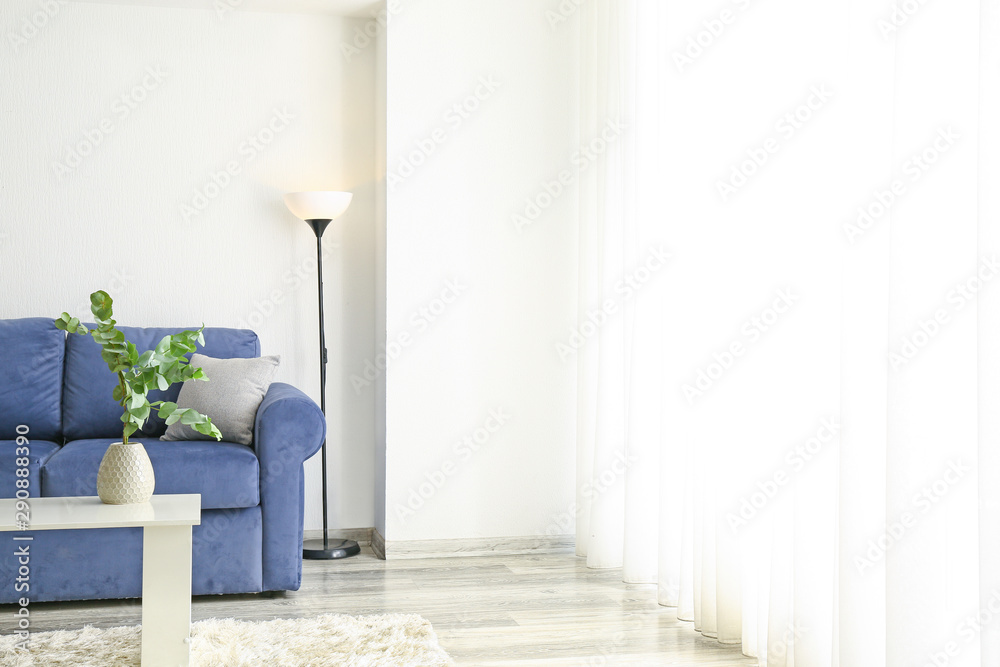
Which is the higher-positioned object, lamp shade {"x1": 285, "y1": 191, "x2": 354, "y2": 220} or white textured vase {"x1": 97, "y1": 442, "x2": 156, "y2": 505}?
lamp shade {"x1": 285, "y1": 191, "x2": 354, "y2": 220}

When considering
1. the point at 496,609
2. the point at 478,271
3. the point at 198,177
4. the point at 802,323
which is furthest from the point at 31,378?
the point at 802,323

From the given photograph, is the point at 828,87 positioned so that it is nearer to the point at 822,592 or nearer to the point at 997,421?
the point at 997,421

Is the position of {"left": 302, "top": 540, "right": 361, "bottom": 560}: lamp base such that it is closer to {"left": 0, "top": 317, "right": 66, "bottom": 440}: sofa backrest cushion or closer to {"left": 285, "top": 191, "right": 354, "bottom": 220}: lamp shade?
{"left": 0, "top": 317, "right": 66, "bottom": 440}: sofa backrest cushion

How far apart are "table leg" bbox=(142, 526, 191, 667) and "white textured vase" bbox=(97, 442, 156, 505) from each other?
0.57 ft

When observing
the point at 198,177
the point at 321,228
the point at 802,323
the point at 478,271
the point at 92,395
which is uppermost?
the point at 198,177

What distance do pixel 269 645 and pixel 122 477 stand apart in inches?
26.9

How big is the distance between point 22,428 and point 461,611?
6.36 ft

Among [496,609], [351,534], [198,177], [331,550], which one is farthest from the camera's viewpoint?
[351,534]

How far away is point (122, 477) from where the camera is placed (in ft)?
8.11

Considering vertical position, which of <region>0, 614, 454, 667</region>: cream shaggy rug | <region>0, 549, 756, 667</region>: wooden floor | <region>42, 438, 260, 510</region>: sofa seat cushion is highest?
<region>42, 438, 260, 510</region>: sofa seat cushion

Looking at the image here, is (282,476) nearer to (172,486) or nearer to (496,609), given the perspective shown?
(172,486)

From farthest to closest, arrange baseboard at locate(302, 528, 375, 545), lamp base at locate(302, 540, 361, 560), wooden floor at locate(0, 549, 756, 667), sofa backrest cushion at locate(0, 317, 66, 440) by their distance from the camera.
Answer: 1. baseboard at locate(302, 528, 375, 545)
2. lamp base at locate(302, 540, 361, 560)
3. sofa backrest cushion at locate(0, 317, 66, 440)
4. wooden floor at locate(0, 549, 756, 667)

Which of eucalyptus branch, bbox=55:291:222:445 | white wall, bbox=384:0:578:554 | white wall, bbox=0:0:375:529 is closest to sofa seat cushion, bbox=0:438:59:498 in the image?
eucalyptus branch, bbox=55:291:222:445

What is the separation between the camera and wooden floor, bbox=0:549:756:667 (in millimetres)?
2706
